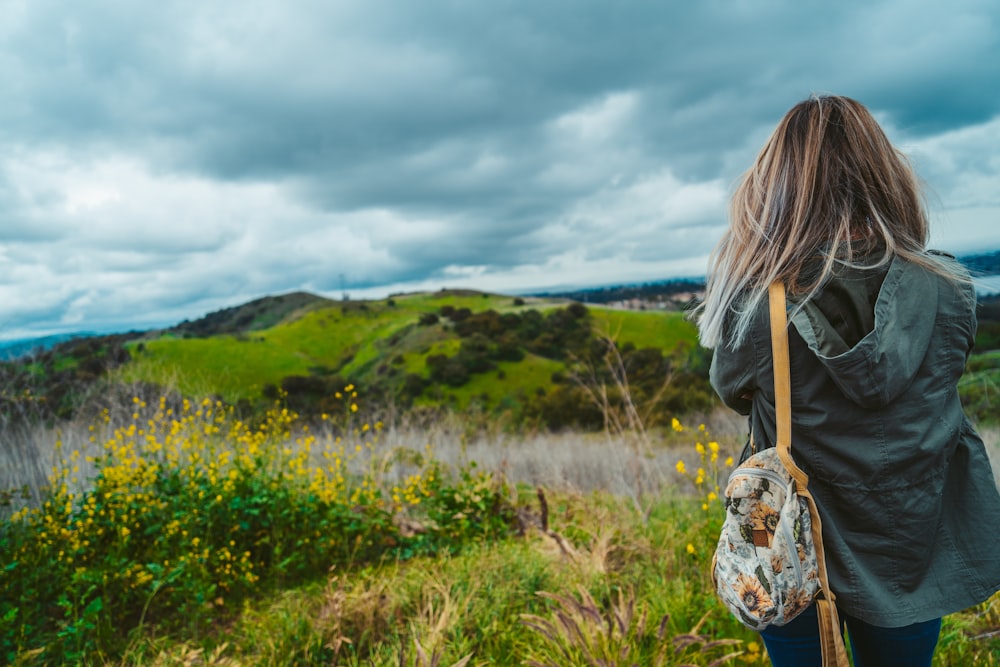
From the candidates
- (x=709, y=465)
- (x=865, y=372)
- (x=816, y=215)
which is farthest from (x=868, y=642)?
(x=709, y=465)

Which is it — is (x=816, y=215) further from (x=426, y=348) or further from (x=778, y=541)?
(x=426, y=348)

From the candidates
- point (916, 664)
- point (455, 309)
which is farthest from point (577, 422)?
point (455, 309)

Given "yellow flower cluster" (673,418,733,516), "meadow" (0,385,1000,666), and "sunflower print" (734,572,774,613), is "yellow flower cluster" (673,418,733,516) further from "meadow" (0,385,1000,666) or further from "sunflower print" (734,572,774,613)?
"sunflower print" (734,572,774,613)

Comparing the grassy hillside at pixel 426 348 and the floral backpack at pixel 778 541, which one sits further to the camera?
the grassy hillside at pixel 426 348

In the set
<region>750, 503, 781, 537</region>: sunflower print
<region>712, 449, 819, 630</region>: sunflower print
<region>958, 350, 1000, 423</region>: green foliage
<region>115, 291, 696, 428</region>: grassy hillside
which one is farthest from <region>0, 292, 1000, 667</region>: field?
<region>115, 291, 696, 428</region>: grassy hillside

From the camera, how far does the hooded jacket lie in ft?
5.02

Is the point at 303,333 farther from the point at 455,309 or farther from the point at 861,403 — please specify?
the point at 861,403

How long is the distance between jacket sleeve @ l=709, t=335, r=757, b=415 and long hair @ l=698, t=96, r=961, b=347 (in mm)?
35

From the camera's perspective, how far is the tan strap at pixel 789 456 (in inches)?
61.9

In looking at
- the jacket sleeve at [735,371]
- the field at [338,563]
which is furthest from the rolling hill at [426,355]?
the jacket sleeve at [735,371]

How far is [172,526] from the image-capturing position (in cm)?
450

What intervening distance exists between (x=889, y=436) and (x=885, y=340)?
10.5 inches

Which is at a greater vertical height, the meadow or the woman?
the woman

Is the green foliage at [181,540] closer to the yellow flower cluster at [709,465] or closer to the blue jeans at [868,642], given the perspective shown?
the yellow flower cluster at [709,465]
